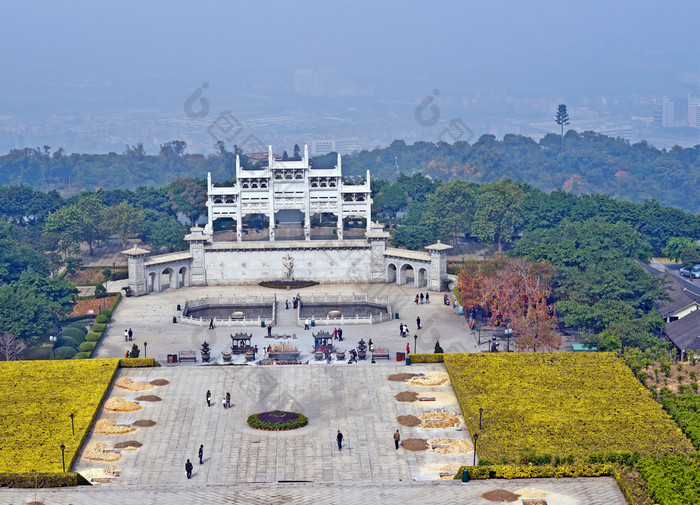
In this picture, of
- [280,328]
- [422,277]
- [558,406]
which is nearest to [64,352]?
[280,328]

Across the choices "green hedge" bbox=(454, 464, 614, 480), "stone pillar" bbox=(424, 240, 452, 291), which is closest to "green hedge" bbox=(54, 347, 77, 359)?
"stone pillar" bbox=(424, 240, 452, 291)

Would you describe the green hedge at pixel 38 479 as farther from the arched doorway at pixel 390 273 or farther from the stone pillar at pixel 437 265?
the arched doorway at pixel 390 273

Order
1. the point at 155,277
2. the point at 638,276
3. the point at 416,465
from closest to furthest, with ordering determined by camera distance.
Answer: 1. the point at 416,465
2. the point at 638,276
3. the point at 155,277

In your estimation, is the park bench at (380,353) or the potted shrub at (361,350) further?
the potted shrub at (361,350)

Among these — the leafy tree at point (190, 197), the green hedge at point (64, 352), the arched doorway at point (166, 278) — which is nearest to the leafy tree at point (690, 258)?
the arched doorway at point (166, 278)

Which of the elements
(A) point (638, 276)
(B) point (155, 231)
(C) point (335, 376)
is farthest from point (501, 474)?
(B) point (155, 231)

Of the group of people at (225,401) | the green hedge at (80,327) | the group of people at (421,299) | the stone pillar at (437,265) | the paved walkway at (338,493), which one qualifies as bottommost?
the paved walkway at (338,493)

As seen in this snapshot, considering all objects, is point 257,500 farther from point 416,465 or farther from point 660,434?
point 660,434
